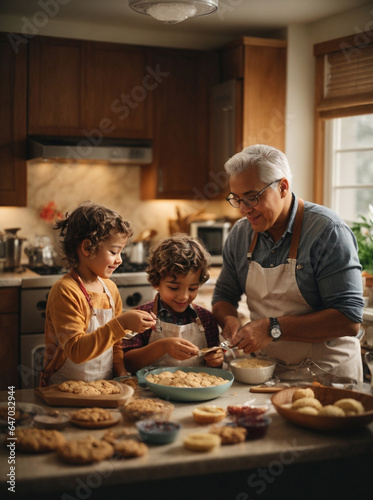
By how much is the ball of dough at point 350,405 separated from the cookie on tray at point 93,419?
1.96ft

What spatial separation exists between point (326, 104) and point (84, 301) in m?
2.66

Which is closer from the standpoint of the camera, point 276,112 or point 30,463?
point 30,463

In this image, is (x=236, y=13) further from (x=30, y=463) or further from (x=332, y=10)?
(x=30, y=463)

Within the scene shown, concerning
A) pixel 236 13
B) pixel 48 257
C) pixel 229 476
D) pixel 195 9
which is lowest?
pixel 229 476

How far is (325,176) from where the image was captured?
4266 millimetres

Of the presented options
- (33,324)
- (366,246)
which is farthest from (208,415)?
(33,324)

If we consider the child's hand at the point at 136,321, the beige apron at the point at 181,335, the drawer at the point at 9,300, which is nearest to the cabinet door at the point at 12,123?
the drawer at the point at 9,300

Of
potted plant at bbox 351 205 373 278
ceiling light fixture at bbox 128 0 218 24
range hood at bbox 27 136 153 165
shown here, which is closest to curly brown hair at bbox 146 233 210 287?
Result: ceiling light fixture at bbox 128 0 218 24

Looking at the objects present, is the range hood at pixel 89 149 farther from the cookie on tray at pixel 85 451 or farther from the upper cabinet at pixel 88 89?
the cookie on tray at pixel 85 451

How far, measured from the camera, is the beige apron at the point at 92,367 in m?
2.00

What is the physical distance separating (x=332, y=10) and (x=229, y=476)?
316 centimetres

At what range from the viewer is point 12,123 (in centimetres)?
398

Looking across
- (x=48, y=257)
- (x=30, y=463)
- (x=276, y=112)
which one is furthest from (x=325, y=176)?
(x=30, y=463)

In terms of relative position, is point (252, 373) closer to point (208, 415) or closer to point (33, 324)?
point (208, 415)
